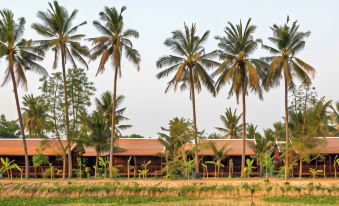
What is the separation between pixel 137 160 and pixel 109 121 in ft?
17.7

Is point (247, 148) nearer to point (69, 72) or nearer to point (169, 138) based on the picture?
point (169, 138)

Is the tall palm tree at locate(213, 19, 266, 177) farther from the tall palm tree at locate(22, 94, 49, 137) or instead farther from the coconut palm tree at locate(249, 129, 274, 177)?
the tall palm tree at locate(22, 94, 49, 137)

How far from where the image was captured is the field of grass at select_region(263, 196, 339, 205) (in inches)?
843

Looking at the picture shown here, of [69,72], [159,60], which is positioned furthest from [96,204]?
[69,72]

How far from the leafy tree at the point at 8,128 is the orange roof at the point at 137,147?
3022 centimetres

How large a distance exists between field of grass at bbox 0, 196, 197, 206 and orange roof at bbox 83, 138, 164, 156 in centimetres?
1766

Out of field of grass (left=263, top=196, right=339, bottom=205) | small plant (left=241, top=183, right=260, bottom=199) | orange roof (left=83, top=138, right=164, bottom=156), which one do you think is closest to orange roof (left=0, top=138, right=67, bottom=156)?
A: orange roof (left=83, top=138, right=164, bottom=156)

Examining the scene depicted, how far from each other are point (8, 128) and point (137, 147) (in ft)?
114

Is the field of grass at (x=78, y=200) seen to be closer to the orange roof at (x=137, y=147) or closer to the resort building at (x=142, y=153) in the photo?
the resort building at (x=142, y=153)

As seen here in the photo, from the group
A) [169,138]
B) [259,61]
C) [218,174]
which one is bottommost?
[218,174]

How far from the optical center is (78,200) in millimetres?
22594

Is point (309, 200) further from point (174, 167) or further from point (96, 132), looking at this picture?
point (96, 132)

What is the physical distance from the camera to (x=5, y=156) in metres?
41.1

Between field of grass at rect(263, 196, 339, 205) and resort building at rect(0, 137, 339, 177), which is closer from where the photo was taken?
field of grass at rect(263, 196, 339, 205)
